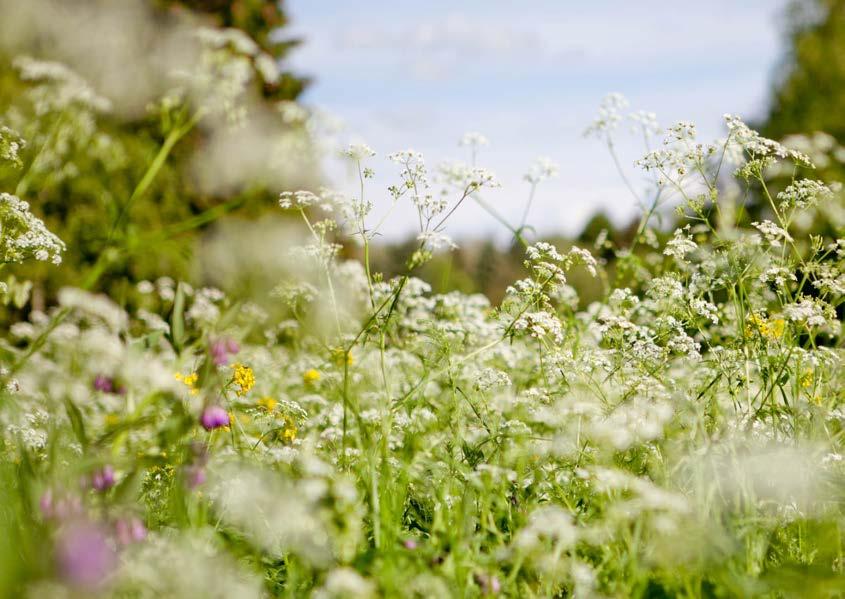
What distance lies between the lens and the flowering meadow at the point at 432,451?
1.94m

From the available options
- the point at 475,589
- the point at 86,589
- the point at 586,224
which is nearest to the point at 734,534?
the point at 475,589

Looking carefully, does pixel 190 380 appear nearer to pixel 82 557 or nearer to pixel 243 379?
pixel 243 379

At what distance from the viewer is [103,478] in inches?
81.7

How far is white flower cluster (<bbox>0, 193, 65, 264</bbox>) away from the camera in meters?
3.07

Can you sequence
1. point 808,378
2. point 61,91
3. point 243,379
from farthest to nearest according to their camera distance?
point 61,91 < point 808,378 < point 243,379

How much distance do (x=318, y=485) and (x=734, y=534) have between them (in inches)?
51.0

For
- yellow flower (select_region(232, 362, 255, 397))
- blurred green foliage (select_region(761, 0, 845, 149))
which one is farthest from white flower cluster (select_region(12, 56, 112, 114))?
blurred green foliage (select_region(761, 0, 845, 149))

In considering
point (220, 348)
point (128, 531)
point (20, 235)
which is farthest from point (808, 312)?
point (20, 235)

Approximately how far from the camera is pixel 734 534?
219 centimetres

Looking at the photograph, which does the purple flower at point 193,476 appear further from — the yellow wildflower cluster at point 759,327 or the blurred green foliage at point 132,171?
the blurred green foliage at point 132,171

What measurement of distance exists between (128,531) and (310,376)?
2803mm

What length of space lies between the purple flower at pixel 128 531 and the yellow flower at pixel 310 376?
2629mm

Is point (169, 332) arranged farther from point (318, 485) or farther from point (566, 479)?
point (566, 479)

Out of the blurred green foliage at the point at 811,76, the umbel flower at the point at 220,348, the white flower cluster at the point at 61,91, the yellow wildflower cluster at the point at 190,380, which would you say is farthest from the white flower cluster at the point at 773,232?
the blurred green foliage at the point at 811,76
